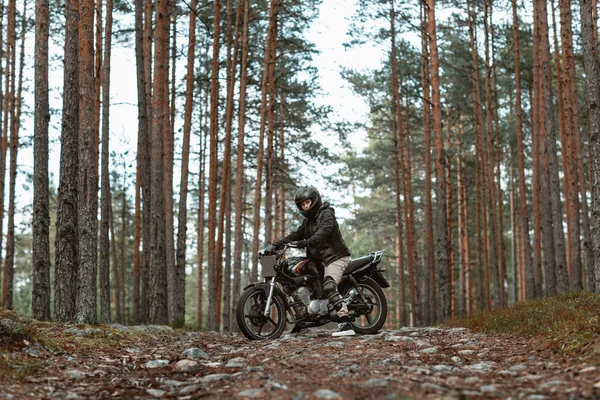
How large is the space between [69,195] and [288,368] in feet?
16.2

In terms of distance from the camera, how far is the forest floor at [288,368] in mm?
4180

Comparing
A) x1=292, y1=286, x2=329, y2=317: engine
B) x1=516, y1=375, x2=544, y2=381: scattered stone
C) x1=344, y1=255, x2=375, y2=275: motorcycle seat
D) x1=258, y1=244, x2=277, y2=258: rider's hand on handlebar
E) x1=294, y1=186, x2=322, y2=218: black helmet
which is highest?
x1=294, y1=186, x2=322, y2=218: black helmet

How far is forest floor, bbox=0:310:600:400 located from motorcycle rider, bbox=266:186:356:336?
858mm

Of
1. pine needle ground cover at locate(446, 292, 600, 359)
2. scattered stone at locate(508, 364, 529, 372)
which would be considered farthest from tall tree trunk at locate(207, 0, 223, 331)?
scattered stone at locate(508, 364, 529, 372)

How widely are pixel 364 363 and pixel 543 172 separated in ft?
45.7

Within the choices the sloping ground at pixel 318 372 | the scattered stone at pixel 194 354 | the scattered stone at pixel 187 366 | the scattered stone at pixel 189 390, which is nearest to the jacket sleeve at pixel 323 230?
the sloping ground at pixel 318 372

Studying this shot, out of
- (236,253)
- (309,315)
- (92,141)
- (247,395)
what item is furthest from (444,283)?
(247,395)

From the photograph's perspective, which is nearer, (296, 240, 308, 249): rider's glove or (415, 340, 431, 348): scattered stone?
(415, 340, 431, 348): scattered stone

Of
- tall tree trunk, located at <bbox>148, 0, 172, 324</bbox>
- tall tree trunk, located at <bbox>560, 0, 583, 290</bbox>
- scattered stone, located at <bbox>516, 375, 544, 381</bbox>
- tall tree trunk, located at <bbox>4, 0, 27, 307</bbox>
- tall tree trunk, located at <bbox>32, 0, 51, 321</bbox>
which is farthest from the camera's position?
tall tree trunk, located at <bbox>4, 0, 27, 307</bbox>

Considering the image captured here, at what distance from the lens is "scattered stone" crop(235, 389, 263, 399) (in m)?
4.09

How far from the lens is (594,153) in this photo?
9.11 meters

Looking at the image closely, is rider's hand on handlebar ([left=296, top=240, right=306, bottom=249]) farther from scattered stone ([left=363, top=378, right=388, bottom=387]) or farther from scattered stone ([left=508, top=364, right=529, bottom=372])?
scattered stone ([left=363, top=378, right=388, bottom=387])

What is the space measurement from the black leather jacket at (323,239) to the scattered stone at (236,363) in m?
2.68

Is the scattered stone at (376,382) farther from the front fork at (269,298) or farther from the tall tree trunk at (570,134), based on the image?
the tall tree trunk at (570,134)
